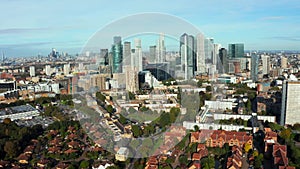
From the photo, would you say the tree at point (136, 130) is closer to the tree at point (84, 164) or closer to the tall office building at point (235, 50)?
the tree at point (84, 164)

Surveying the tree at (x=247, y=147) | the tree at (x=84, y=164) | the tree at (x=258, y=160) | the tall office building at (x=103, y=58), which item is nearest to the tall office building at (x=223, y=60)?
the tall office building at (x=103, y=58)

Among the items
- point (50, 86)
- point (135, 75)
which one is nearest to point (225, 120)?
point (135, 75)

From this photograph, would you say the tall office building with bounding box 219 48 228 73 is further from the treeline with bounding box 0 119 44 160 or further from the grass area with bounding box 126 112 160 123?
the grass area with bounding box 126 112 160 123

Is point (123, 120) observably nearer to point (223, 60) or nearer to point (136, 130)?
point (136, 130)

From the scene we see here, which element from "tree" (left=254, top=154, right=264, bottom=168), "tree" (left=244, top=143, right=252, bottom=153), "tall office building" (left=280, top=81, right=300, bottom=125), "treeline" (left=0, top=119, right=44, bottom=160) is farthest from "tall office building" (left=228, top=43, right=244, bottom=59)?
"treeline" (left=0, top=119, right=44, bottom=160)

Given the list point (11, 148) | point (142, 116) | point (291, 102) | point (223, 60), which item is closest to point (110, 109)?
point (142, 116)

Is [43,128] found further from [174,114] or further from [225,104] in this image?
[225,104]
